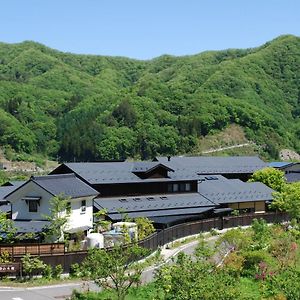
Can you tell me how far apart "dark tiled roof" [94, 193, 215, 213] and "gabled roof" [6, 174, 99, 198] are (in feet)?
15.1

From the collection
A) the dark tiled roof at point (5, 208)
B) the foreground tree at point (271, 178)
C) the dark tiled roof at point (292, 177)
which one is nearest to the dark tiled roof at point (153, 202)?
the dark tiled roof at point (5, 208)

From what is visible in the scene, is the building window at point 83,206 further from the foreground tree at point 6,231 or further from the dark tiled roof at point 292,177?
the dark tiled roof at point 292,177

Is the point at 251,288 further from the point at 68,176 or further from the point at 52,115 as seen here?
the point at 52,115

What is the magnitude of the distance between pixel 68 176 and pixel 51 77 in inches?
6417

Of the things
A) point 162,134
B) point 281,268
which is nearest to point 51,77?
point 162,134

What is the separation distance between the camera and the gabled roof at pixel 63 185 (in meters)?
34.3

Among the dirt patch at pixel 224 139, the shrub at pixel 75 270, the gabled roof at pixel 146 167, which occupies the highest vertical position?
the dirt patch at pixel 224 139

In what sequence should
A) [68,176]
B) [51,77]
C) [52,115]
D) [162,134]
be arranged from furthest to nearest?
[51,77] < [52,115] < [162,134] < [68,176]

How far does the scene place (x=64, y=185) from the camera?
3562 centimetres

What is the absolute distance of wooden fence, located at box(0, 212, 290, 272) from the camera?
91.2ft

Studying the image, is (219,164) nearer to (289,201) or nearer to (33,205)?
(289,201)

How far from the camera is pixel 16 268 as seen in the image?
26.9 meters

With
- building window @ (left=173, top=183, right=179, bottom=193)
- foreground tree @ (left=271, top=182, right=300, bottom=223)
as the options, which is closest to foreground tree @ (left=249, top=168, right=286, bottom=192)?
foreground tree @ (left=271, top=182, right=300, bottom=223)

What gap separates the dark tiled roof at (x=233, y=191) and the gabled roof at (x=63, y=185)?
1433cm
